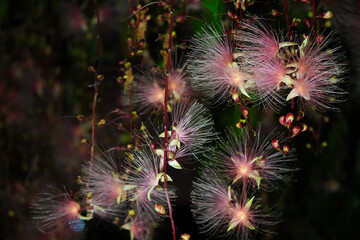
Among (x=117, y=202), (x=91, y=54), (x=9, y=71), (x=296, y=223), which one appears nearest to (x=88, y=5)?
(x=91, y=54)

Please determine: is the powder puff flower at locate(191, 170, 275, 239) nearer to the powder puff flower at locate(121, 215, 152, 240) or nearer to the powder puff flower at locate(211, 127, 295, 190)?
the powder puff flower at locate(211, 127, 295, 190)

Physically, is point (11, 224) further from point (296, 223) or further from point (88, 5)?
point (296, 223)

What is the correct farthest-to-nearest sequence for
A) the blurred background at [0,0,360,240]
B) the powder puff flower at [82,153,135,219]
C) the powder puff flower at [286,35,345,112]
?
the blurred background at [0,0,360,240]
the powder puff flower at [82,153,135,219]
the powder puff flower at [286,35,345,112]

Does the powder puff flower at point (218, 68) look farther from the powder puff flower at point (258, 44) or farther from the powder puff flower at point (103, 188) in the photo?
the powder puff flower at point (103, 188)

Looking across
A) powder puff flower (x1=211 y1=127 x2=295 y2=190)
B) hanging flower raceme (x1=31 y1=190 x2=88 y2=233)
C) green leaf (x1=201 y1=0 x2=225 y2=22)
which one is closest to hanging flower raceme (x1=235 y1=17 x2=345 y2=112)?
powder puff flower (x1=211 y1=127 x2=295 y2=190)

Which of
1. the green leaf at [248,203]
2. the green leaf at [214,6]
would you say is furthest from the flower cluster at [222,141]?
the green leaf at [214,6]

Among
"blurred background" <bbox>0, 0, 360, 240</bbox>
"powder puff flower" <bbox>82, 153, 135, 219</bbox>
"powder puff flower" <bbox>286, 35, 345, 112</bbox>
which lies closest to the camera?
"powder puff flower" <bbox>286, 35, 345, 112</bbox>
